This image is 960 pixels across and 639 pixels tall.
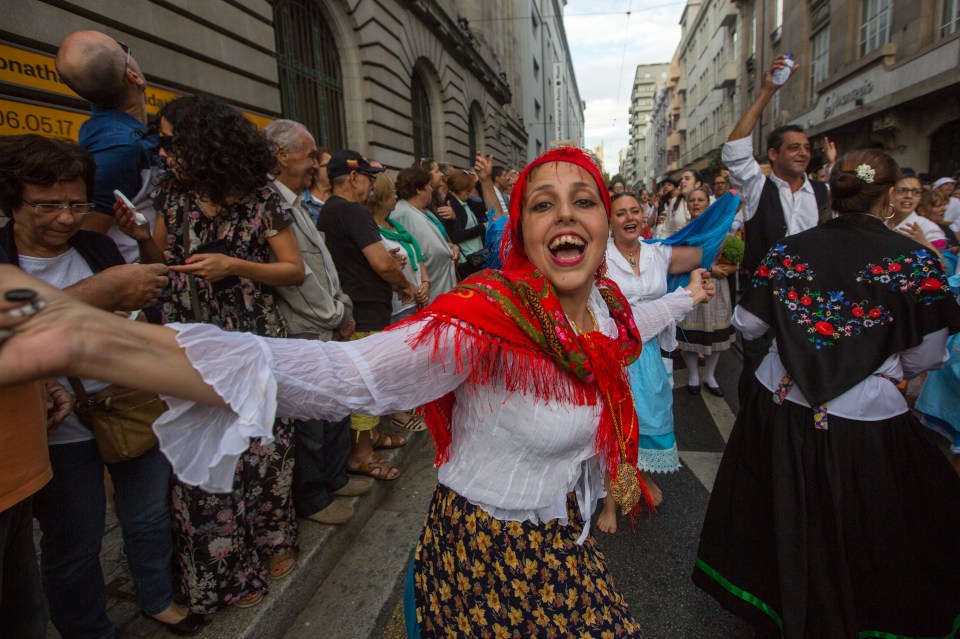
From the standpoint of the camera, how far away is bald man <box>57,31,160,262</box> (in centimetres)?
211

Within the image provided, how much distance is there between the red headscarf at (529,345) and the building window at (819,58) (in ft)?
80.6

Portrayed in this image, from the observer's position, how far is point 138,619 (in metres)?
2.14

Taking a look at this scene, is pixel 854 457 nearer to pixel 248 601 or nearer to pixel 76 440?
pixel 248 601

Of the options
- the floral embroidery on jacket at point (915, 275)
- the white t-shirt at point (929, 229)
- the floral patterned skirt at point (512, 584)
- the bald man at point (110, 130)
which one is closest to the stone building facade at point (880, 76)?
the white t-shirt at point (929, 229)

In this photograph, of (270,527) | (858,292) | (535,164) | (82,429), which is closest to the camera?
(535,164)

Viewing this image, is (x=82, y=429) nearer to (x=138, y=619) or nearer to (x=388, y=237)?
(x=138, y=619)

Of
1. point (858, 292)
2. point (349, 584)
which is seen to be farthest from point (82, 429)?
point (858, 292)

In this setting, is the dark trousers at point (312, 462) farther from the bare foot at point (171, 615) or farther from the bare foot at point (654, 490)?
the bare foot at point (654, 490)

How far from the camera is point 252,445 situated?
225 cm

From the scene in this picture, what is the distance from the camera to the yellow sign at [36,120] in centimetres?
407

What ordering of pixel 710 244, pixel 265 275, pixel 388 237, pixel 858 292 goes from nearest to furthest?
pixel 858 292, pixel 265 275, pixel 710 244, pixel 388 237

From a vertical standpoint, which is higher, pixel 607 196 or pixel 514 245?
pixel 607 196

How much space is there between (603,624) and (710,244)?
256 centimetres

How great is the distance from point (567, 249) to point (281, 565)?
2.06 metres
